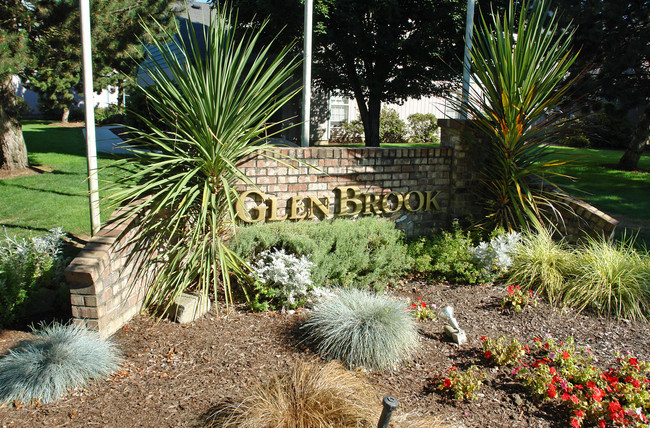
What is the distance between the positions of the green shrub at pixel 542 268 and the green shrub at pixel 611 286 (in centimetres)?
9

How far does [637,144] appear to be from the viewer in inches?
491

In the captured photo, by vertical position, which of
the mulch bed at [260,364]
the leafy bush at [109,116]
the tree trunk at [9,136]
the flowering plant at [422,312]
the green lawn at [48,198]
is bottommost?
the mulch bed at [260,364]

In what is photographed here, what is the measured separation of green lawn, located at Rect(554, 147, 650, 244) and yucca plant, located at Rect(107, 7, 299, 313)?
4.07 metres

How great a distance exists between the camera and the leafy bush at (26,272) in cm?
425

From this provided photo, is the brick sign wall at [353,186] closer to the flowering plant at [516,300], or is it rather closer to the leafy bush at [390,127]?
the flowering plant at [516,300]

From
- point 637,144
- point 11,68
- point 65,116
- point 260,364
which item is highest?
point 65,116

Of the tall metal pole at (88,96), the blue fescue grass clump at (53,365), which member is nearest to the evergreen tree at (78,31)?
the tall metal pole at (88,96)

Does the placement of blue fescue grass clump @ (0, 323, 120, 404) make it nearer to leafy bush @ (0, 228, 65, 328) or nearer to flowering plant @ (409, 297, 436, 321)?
leafy bush @ (0, 228, 65, 328)

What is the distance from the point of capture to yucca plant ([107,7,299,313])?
4285 mm

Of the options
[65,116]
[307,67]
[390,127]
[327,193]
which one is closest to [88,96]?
[307,67]

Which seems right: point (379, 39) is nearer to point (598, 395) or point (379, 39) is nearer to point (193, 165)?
point (193, 165)

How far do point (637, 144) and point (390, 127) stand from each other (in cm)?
846

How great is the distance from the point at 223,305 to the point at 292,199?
4.94ft

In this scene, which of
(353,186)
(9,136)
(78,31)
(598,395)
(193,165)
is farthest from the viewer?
(9,136)
